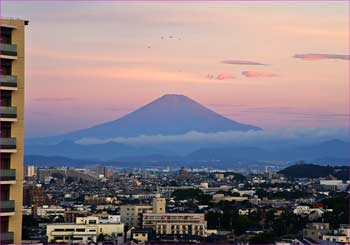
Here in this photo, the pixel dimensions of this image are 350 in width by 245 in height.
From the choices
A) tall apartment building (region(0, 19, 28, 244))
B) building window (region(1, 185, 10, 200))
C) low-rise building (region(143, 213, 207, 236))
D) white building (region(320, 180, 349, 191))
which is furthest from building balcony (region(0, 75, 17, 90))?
white building (region(320, 180, 349, 191))

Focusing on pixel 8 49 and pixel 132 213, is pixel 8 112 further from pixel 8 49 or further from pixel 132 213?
pixel 132 213

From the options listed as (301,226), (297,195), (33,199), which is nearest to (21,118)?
(301,226)

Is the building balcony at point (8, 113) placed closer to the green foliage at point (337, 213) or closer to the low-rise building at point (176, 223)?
the low-rise building at point (176, 223)

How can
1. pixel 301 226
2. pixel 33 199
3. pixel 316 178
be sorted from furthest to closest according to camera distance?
pixel 316 178
pixel 33 199
pixel 301 226

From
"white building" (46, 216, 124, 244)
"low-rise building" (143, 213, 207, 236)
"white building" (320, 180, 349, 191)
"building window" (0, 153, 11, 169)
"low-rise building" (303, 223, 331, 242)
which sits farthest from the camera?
"white building" (320, 180, 349, 191)

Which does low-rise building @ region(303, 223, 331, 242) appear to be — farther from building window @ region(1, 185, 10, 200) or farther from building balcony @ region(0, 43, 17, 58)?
building balcony @ region(0, 43, 17, 58)

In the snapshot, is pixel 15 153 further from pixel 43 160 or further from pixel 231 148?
pixel 231 148
